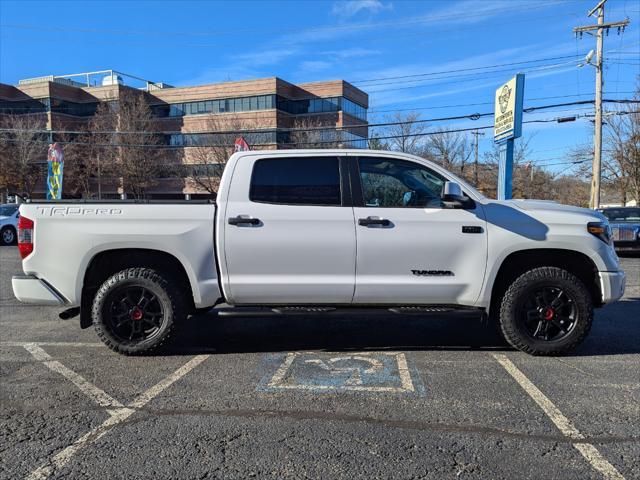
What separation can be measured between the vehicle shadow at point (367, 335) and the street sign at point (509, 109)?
26.1 feet

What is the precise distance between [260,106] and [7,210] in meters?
38.3

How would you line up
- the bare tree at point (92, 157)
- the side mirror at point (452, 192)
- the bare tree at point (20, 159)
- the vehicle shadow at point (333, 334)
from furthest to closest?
the bare tree at point (92, 157) → the bare tree at point (20, 159) → the vehicle shadow at point (333, 334) → the side mirror at point (452, 192)

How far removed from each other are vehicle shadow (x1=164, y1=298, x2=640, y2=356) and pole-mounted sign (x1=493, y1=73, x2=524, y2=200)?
771 cm

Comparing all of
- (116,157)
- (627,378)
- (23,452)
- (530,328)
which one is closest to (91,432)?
(23,452)

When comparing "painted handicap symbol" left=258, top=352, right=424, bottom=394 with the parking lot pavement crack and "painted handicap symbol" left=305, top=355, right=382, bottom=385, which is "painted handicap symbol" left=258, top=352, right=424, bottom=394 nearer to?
"painted handicap symbol" left=305, top=355, right=382, bottom=385

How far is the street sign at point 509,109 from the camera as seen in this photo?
13.7 metres

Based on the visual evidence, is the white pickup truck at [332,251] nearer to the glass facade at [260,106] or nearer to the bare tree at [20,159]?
the bare tree at [20,159]

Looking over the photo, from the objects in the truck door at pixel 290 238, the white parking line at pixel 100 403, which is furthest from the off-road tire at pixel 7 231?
the truck door at pixel 290 238

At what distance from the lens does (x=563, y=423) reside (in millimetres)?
3529

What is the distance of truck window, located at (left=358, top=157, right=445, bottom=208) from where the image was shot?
4.97m

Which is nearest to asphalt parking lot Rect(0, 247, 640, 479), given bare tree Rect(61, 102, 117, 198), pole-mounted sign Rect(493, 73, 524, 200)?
pole-mounted sign Rect(493, 73, 524, 200)

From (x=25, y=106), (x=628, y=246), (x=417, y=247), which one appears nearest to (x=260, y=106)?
(x=25, y=106)

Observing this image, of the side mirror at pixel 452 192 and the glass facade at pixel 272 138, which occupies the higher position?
the glass facade at pixel 272 138

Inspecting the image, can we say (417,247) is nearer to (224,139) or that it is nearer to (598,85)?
(598,85)
